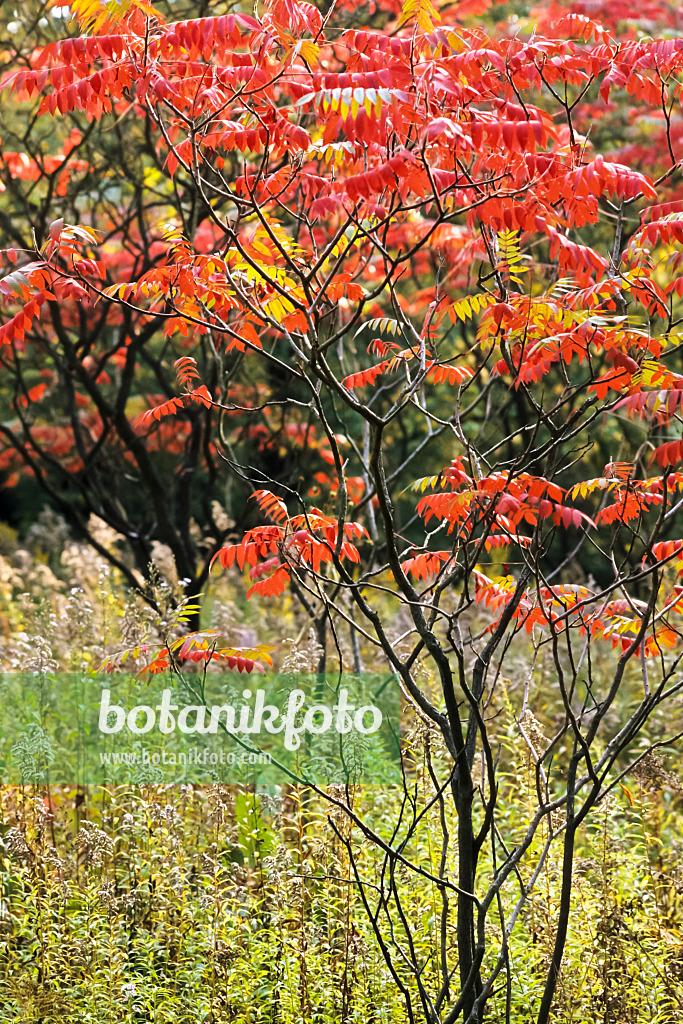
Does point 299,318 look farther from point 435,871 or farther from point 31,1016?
point 31,1016

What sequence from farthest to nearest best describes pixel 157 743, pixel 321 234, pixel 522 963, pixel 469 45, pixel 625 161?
pixel 625 161
pixel 321 234
pixel 157 743
pixel 522 963
pixel 469 45

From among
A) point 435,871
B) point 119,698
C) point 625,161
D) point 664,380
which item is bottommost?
point 435,871

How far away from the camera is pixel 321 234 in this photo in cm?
655

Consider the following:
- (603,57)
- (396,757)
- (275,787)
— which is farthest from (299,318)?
(396,757)

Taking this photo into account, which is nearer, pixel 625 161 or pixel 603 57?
pixel 603 57

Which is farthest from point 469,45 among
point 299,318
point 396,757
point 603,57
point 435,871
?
point 396,757

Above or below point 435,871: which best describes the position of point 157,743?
above

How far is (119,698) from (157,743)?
0.58 metres

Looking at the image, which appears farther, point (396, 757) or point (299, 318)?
point (396, 757)

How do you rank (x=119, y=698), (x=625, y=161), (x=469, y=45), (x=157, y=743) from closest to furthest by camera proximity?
1. (x=469, y=45)
2. (x=157, y=743)
3. (x=119, y=698)
4. (x=625, y=161)

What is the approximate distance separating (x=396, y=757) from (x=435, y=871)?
184 cm

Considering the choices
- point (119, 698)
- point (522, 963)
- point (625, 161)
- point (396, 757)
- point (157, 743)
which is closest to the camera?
point (522, 963)

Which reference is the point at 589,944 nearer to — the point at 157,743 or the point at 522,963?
the point at 522,963

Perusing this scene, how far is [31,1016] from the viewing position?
10.5 feet
